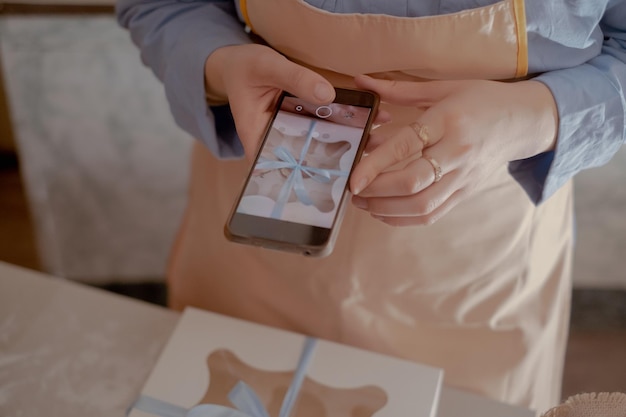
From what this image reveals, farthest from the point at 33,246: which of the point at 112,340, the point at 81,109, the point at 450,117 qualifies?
the point at 450,117

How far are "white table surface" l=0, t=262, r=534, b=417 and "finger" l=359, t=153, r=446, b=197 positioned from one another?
0.61ft

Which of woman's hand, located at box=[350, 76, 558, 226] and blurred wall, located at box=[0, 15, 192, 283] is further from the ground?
woman's hand, located at box=[350, 76, 558, 226]

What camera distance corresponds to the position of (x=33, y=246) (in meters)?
1.49

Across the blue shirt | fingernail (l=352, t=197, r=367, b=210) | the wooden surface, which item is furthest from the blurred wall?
fingernail (l=352, t=197, r=367, b=210)

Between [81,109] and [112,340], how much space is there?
2.09 ft

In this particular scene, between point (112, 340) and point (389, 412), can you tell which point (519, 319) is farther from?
point (112, 340)

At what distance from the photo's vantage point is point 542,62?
0.56m

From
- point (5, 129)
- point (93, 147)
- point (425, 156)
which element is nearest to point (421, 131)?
point (425, 156)

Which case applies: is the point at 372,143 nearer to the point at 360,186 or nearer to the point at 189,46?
the point at 360,186

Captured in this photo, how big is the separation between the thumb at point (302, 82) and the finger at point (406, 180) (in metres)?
0.08

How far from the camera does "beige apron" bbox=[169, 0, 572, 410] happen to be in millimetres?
580

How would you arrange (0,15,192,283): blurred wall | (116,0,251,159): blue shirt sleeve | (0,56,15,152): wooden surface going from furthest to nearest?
(0,56,15,152): wooden surface
(0,15,192,283): blurred wall
(116,0,251,159): blue shirt sleeve

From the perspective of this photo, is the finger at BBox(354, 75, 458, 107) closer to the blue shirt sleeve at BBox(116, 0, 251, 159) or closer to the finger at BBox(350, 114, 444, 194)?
the finger at BBox(350, 114, 444, 194)

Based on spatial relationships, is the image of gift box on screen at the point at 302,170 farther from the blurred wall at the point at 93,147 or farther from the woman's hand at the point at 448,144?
the blurred wall at the point at 93,147
